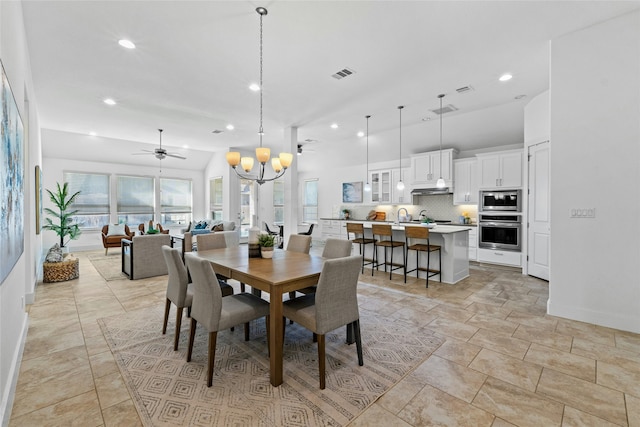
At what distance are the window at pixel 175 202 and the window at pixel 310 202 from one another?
4097 millimetres

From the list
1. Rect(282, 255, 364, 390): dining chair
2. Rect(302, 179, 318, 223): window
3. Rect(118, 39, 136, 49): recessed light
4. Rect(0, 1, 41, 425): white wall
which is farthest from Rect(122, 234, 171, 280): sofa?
Rect(302, 179, 318, 223): window

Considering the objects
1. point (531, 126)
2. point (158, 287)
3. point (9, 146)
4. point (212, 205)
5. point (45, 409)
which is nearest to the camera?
point (45, 409)

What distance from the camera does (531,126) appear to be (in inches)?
195

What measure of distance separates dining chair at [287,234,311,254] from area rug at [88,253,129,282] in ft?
11.4

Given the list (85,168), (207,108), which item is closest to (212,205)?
(85,168)

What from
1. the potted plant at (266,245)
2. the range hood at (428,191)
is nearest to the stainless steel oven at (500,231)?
the range hood at (428,191)

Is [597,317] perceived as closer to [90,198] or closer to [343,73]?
[343,73]

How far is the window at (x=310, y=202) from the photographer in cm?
1073

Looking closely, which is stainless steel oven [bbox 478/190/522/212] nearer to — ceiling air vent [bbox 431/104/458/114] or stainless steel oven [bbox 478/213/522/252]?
stainless steel oven [bbox 478/213/522/252]

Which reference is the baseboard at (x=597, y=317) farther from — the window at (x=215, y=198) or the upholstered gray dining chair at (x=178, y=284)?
the window at (x=215, y=198)

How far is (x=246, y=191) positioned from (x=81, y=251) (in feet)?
15.8

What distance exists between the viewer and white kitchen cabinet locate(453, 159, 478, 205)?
661 cm

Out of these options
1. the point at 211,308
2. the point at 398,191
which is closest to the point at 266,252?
the point at 211,308

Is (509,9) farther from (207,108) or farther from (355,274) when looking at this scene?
(207,108)
